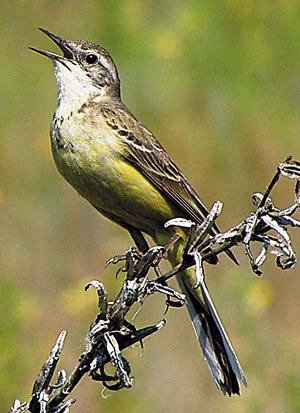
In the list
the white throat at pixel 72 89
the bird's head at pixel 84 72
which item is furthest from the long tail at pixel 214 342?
the bird's head at pixel 84 72

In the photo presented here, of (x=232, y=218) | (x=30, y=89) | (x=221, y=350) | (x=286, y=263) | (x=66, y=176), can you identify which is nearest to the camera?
(x=286, y=263)

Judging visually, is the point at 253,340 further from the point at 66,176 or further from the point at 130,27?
the point at 130,27

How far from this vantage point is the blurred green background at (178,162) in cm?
384

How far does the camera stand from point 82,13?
6523 mm

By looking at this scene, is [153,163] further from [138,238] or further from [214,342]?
[214,342]

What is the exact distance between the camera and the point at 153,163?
3658 mm

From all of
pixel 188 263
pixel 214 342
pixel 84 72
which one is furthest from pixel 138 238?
pixel 188 263

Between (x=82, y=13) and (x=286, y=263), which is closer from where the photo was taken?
(x=286, y=263)

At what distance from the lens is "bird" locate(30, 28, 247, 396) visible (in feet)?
10.9

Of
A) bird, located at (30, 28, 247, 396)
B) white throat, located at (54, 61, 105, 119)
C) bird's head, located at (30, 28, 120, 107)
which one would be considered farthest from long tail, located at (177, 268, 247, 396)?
bird's head, located at (30, 28, 120, 107)

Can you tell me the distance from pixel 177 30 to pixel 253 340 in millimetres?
3306

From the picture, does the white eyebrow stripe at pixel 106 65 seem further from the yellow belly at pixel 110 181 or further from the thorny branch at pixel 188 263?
the thorny branch at pixel 188 263

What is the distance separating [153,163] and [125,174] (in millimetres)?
260

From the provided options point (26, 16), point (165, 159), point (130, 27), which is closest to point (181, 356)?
point (165, 159)
